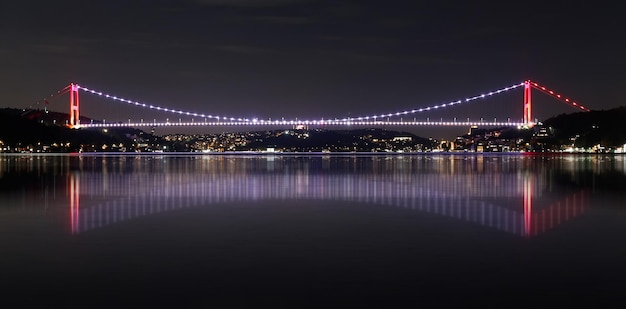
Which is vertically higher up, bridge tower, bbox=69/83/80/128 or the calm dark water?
bridge tower, bbox=69/83/80/128

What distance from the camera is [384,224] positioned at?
10547 mm

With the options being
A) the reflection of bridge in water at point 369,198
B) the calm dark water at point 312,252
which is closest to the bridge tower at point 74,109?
the reflection of bridge in water at point 369,198

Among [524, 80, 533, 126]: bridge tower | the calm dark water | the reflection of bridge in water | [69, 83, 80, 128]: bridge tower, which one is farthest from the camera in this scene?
[69, 83, 80, 128]: bridge tower

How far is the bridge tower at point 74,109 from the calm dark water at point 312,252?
205 ft

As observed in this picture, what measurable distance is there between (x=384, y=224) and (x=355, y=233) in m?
1.10

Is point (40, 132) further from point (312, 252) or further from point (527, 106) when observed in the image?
point (312, 252)

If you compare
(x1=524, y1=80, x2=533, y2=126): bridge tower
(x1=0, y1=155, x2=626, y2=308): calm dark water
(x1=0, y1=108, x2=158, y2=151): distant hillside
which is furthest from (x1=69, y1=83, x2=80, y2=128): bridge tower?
(x1=0, y1=155, x2=626, y2=308): calm dark water

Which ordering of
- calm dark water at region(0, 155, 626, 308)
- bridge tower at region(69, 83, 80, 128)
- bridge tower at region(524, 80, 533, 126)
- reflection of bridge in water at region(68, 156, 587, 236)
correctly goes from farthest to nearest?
bridge tower at region(69, 83, 80, 128)
bridge tower at region(524, 80, 533, 126)
reflection of bridge in water at region(68, 156, 587, 236)
calm dark water at region(0, 155, 626, 308)

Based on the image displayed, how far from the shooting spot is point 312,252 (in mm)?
7988

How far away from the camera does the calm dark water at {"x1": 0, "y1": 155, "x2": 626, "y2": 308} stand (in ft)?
19.1

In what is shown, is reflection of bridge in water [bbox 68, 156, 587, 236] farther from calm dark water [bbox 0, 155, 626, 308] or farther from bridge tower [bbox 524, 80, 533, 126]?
bridge tower [bbox 524, 80, 533, 126]

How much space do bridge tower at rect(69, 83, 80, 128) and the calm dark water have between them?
62451 mm

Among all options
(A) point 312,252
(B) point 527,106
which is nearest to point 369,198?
(A) point 312,252

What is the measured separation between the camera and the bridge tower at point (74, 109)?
74562 millimetres
